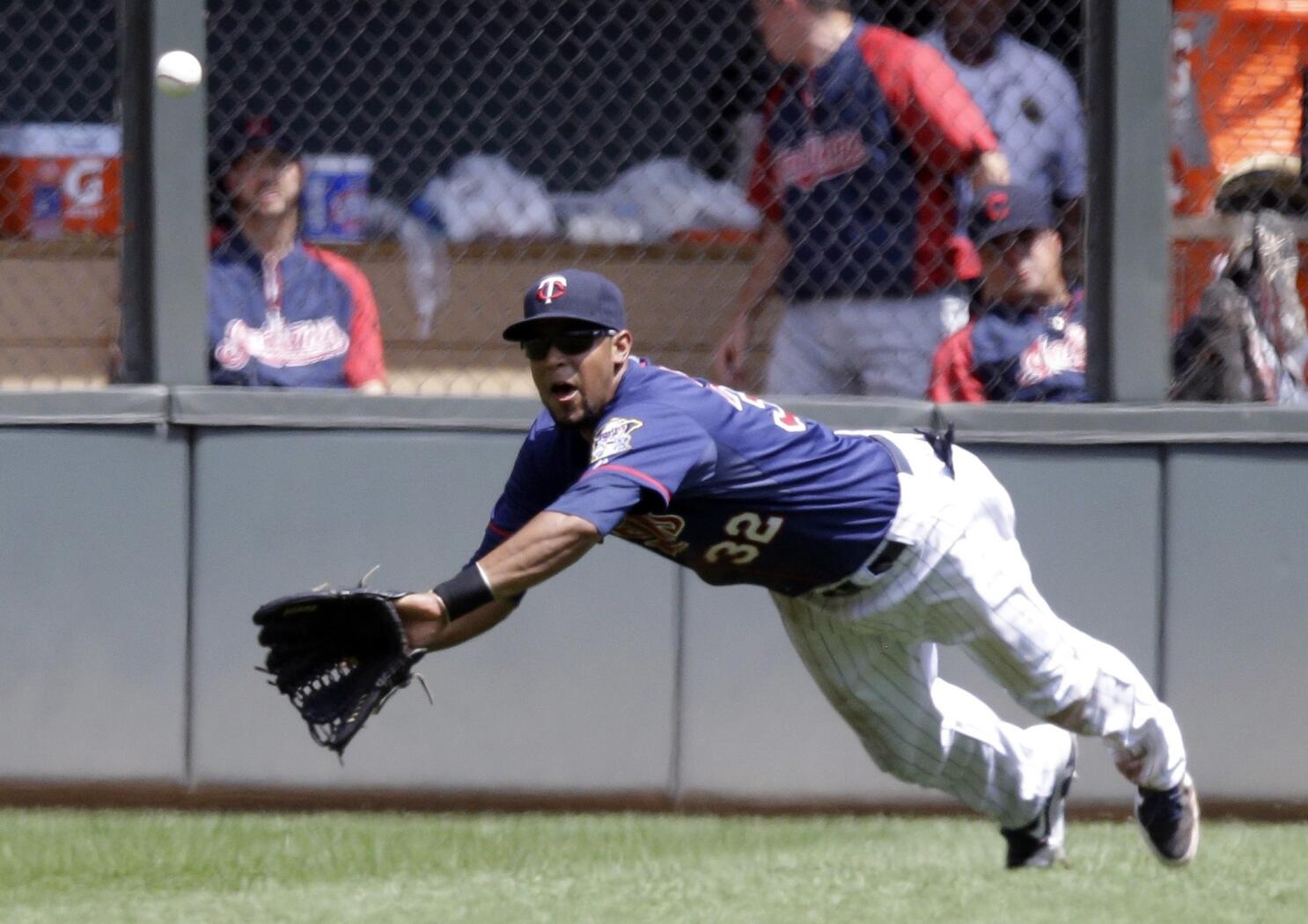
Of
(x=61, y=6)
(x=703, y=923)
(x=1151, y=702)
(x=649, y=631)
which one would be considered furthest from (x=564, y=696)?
(x=61, y=6)

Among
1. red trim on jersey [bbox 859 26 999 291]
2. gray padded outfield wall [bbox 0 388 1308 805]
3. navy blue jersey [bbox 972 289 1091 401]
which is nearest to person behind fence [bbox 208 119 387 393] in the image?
gray padded outfield wall [bbox 0 388 1308 805]

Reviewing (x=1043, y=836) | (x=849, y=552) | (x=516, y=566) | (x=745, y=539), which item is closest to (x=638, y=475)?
(x=516, y=566)

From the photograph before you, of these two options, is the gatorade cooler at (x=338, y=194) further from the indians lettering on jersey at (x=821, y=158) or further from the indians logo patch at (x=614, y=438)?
the indians logo patch at (x=614, y=438)

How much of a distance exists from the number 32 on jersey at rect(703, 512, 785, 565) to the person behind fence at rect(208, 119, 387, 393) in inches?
78.1

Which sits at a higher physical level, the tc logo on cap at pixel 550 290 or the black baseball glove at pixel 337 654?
the tc logo on cap at pixel 550 290

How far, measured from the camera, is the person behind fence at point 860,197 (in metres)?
5.50

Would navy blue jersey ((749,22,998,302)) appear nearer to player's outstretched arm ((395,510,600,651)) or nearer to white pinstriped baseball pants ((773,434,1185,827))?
white pinstriped baseball pants ((773,434,1185,827))

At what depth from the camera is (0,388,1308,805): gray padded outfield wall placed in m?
5.44

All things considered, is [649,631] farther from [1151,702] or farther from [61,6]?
[61,6]

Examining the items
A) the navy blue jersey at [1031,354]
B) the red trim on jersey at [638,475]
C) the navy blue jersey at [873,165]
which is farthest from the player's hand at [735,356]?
the red trim on jersey at [638,475]

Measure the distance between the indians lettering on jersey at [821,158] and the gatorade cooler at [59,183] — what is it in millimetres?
2133

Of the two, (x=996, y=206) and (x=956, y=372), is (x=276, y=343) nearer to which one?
(x=956, y=372)

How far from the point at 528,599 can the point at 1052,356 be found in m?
1.78

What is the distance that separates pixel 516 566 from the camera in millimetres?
3283
